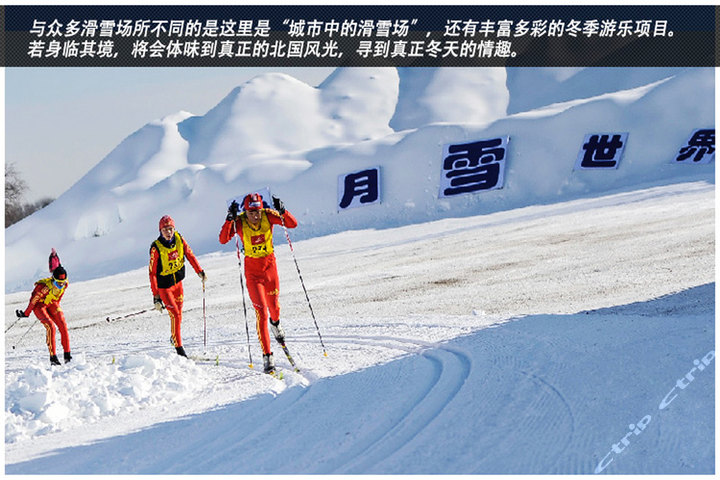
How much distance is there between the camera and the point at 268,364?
966 cm

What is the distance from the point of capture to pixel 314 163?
122ft

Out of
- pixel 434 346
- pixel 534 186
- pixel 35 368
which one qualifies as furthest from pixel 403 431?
pixel 534 186

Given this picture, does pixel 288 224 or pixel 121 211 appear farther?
pixel 121 211

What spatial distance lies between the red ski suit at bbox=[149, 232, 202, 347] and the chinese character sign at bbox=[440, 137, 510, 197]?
2343cm

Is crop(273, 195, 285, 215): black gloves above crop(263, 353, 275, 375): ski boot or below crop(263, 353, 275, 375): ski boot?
Answer: above

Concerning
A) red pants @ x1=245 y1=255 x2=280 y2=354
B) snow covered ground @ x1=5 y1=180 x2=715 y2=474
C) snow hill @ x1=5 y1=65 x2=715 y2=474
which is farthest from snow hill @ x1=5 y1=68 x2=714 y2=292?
red pants @ x1=245 y1=255 x2=280 y2=354

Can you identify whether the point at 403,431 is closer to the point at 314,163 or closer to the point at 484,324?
the point at 484,324

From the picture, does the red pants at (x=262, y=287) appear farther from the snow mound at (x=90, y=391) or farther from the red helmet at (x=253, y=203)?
the snow mound at (x=90, y=391)

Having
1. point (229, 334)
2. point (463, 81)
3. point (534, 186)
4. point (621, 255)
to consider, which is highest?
point (463, 81)

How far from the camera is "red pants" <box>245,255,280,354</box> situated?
9812mm

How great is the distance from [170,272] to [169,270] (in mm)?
34

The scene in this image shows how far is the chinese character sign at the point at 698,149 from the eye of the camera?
33.0m

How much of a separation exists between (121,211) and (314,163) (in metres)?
10.2

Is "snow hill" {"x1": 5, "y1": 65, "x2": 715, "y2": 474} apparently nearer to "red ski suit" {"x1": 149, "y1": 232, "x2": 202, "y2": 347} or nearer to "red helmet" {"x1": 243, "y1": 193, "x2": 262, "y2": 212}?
"red ski suit" {"x1": 149, "y1": 232, "x2": 202, "y2": 347}
